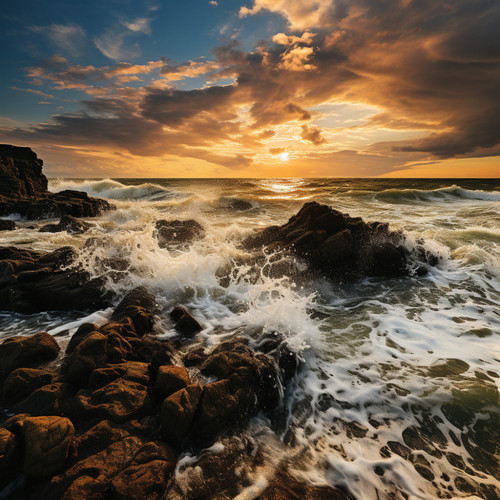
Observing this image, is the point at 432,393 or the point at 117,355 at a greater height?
the point at 117,355

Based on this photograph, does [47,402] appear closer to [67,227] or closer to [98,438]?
[98,438]


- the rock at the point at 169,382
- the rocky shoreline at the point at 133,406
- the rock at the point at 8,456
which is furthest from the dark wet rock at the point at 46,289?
the rock at the point at 8,456

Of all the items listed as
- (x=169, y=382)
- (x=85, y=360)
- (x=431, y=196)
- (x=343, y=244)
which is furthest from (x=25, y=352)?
(x=431, y=196)

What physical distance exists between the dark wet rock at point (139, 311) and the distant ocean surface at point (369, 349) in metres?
0.30

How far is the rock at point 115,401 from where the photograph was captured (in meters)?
3.00

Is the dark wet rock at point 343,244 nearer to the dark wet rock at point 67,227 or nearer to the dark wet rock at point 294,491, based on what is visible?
the dark wet rock at point 294,491

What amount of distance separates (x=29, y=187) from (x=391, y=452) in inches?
1000

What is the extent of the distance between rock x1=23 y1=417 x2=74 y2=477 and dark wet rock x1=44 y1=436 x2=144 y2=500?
125mm

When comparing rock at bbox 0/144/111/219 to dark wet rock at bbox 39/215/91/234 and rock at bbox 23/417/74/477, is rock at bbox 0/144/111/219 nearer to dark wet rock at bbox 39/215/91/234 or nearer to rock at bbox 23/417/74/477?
dark wet rock at bbox 39/215/91/234

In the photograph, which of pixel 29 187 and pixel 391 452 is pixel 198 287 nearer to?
pixel 391 452

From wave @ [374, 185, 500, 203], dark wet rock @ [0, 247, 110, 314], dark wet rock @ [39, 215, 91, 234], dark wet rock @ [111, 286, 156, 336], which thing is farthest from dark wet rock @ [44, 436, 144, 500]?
wave @ [374, 185, 500, 203]

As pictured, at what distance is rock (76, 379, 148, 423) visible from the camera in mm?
2998

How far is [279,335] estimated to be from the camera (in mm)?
4648

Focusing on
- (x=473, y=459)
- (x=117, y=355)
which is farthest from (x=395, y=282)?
(x=117, y=355)
